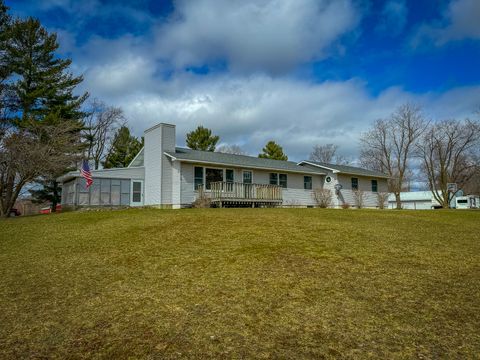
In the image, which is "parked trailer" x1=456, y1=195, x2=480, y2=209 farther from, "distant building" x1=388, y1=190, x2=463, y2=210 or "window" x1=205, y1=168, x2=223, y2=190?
"window" x1=205, y1=168, x2=223, y2=190

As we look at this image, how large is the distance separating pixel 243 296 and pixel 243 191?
15.5m

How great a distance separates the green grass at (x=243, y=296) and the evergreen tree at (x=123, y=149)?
2862 cm

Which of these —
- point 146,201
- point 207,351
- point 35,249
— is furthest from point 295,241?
point 146,201

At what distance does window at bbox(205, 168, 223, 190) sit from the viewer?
66.2 ft

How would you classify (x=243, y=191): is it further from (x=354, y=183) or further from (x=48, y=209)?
(x=48, y=209)

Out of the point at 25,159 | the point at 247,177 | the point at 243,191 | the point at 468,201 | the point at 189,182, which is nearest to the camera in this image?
the point at 25,159

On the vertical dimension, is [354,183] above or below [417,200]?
above

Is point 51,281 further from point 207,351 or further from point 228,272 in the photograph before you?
point 207,351

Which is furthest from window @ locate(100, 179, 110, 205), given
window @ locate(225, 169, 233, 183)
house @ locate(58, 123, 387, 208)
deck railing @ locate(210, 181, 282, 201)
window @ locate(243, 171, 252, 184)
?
window @ locate(243, 171, 252, 184)

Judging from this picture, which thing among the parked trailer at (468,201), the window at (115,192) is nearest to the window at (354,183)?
the window at (115,192)

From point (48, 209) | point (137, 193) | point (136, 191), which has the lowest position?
point (48, 209)

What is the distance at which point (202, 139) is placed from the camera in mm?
37094

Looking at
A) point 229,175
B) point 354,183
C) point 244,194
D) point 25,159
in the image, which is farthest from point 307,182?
point 25,159

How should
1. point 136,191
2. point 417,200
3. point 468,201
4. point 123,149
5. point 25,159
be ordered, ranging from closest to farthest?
point 25,159, point 136,191, point 123,149, point 468,201, point 417,200
